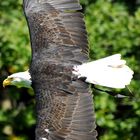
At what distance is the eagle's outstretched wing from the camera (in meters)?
10.0

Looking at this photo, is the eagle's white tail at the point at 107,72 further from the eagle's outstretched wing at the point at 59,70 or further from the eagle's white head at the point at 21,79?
the eagle's white head at the point at 21,79

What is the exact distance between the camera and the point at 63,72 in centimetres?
1028

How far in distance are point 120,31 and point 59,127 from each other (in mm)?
1932

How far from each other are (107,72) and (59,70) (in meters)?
0.43

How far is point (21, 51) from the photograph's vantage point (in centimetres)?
1162

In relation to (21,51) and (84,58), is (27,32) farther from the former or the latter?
(84,58)

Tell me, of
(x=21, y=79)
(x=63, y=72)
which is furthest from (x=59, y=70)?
(x=21, y=79)

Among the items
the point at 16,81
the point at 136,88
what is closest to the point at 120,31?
the point at 136,88

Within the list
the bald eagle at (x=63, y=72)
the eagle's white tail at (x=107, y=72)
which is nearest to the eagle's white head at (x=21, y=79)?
the bald eagle at (x=63, y=72)

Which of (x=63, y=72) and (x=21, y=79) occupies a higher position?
(x=63, y=72)

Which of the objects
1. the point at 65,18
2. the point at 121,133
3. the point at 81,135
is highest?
the point at 65,18

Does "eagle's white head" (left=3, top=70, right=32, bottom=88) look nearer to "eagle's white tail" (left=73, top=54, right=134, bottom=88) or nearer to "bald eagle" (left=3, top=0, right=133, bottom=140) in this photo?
"bald eagle" (left=3, top=0, right=133, bottom=140)

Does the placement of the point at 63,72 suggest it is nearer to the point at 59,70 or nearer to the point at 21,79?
the point at 59,70

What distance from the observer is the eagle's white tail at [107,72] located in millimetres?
10148
